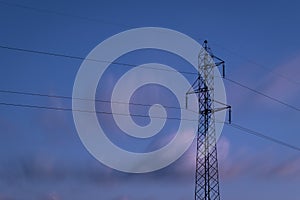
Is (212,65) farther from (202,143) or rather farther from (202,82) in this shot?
(202,143)

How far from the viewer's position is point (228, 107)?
208ft

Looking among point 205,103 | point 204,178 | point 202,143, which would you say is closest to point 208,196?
point 204,178

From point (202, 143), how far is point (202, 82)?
7501mm

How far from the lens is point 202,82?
62719mm

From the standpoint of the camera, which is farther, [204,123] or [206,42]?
[206,42]

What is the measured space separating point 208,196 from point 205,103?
1115 centimetres

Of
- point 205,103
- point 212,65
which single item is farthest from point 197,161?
point 212,65

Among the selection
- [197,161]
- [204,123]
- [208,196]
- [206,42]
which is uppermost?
[206,42]

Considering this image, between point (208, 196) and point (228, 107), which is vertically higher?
point (228, 107)

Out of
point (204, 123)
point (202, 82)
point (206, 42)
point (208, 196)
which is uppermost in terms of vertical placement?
point (206, 42)

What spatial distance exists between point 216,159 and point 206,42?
15.5 metres

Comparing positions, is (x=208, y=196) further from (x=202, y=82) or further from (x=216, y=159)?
(x=202, y=82)

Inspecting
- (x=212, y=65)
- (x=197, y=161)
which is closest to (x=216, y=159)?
(x=197, y=161)

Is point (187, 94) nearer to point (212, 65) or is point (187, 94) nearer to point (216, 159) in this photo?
point (212, 65)
